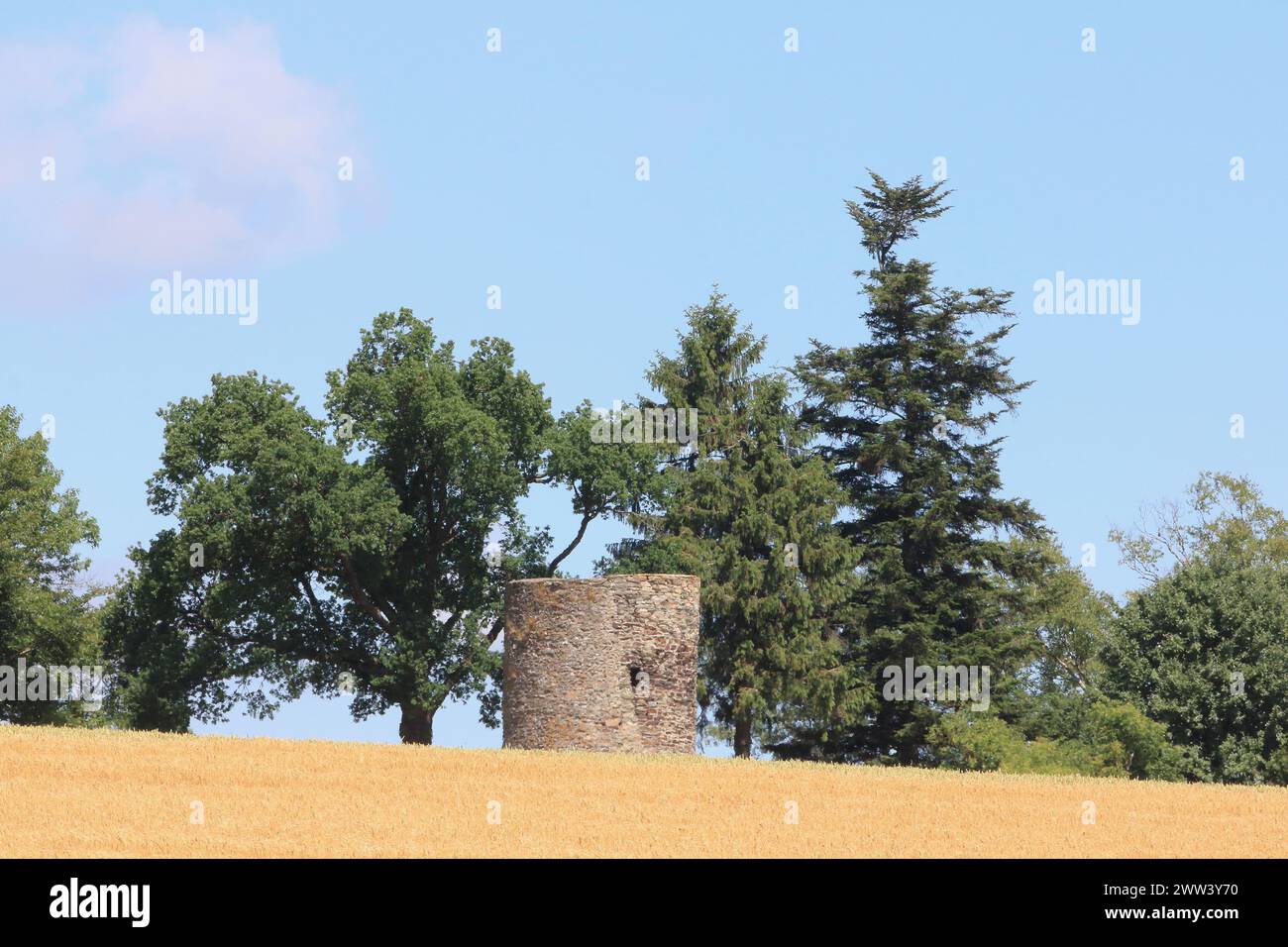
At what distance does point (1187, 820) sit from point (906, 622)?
19.4m

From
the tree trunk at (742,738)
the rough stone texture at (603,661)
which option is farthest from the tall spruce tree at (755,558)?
the rough stone texture at (603,661)

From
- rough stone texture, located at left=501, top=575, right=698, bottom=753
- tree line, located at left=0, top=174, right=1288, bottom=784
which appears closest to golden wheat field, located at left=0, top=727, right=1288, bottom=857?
rough stone texture, located at left=501, top=575, right=698, bottom=753

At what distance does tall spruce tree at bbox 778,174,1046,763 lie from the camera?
4422cm

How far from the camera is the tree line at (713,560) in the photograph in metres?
40.6

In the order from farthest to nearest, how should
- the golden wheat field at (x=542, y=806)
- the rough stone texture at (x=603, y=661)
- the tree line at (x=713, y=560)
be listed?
1. the tree line at (x=713, y=560)
2. the rough stone texture at (x=603, y=661)
3. the golden wheat field at (x=542, y=806)

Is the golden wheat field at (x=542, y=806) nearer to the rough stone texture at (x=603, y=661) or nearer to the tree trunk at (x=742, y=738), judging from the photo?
the rough stone texture at (x=603, y=661)

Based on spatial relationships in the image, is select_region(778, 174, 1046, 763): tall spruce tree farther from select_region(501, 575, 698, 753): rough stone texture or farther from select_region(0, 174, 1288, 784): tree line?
select_region(501, 575, 698, 753): rough stone texture

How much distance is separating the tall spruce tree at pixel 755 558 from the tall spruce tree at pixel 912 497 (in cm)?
98

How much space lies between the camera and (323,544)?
3975cm

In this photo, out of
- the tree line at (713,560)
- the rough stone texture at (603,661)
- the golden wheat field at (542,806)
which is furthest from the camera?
the tree line at (713,560)

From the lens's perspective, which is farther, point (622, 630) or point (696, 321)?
point (696, 321)

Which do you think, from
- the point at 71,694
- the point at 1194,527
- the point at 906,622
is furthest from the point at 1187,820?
the point at 1194,527

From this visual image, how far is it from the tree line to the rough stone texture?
9650 mm
